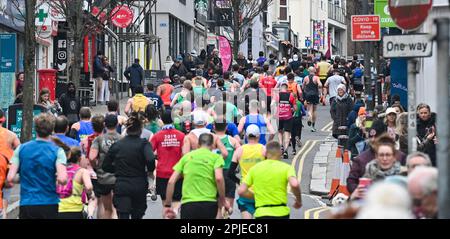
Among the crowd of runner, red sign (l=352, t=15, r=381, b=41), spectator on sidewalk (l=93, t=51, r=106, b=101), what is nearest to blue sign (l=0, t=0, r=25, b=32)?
spectator on sidewalk (l=93, t=51, r=106, b=101)

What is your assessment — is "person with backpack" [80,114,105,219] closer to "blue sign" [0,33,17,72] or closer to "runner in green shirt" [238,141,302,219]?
"runner in green shirt" [238,141,302,219]

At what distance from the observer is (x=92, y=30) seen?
→ 3272cm

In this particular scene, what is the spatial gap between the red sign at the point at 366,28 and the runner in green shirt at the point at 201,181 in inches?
541

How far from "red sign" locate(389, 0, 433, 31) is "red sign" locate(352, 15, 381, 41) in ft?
48.7

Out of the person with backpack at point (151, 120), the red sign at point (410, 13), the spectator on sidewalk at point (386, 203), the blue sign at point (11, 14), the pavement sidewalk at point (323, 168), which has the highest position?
the blue sign at point (11, 14)

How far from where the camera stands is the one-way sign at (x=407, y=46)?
1173cm

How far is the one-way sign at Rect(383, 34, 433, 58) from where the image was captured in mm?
11729

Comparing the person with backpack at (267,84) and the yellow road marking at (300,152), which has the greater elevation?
the person with backpack at (267,84)

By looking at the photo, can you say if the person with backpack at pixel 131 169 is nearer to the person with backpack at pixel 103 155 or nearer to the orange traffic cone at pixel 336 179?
the person with backpack at pixel 103 155

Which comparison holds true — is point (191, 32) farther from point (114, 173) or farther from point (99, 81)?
point (114, 173)

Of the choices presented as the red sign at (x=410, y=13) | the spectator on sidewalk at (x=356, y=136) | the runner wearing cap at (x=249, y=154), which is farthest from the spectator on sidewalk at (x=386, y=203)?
the spectator on sidewalk at (x=356, y=136)

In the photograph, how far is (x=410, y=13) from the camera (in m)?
11.6

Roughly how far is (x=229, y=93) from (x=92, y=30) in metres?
7.17
